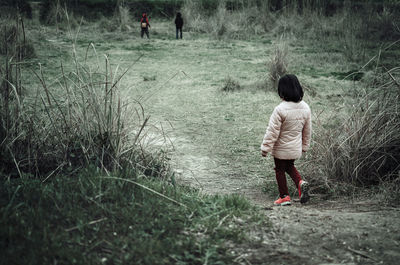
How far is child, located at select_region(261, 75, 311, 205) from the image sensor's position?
3566 millimetres

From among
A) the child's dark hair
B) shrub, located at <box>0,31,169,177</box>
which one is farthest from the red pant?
shrub, located at <box>0,31,169,177</box>

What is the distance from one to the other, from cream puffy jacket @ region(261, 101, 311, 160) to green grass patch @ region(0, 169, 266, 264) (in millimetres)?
881

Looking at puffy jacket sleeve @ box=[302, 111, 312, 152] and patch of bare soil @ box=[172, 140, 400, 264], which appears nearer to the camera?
patch of bare soil @ box=[172, 140, 400, 264]

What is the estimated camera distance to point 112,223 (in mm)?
2441

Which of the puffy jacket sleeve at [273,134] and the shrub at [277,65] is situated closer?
the puffy jacket sleeve at [273,134]

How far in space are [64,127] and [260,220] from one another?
2.05 meters

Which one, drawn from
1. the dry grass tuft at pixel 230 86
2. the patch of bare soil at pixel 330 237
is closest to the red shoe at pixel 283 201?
the patch of bare soil at pixel 330 237

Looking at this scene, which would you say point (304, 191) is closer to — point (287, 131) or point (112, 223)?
point (287, 131)

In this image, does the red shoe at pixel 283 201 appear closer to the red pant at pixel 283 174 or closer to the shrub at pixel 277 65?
the red pant at pixel 283 174

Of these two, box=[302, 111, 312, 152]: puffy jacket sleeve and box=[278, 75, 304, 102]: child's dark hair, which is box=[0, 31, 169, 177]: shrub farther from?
box=[302, 111, 312, 152]: puffy jacket sleeve

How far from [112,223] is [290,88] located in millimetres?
2046

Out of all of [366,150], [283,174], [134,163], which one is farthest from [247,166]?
[134,163]

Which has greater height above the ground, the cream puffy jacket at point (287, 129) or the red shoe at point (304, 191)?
the cream puffy jacket at point (287, 129)

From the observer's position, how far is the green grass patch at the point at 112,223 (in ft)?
7.02
